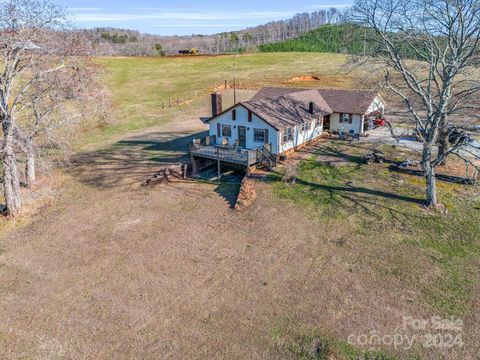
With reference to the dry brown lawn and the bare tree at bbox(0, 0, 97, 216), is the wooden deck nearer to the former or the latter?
the dry brown lawn

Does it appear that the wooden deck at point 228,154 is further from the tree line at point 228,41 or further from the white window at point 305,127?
the tree line at point 228,41

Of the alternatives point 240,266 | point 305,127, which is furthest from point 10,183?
point 305,127

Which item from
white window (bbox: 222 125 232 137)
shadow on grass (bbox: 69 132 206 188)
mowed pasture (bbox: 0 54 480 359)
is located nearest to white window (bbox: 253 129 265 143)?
white window (bbox: 222 125 232 137)

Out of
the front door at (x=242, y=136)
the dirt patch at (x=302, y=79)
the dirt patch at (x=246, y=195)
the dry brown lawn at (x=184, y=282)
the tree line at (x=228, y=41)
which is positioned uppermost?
the tree line at (x=228, y=41)

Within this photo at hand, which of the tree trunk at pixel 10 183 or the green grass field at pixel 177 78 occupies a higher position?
the green grass field at pixel 177 78

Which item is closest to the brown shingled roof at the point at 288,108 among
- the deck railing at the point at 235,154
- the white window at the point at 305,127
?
the white window at the point at 305,127

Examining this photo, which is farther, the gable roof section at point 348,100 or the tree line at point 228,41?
the tree line at point 228,41
